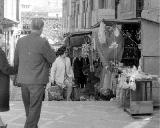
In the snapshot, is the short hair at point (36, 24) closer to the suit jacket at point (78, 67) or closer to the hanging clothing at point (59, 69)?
the hanging clothing at point (59, 69)

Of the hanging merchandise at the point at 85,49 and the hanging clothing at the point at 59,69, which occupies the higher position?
the hanging merchandise at the point at 85,49

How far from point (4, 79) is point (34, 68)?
0.82 metres

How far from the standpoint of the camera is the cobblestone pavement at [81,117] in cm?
767

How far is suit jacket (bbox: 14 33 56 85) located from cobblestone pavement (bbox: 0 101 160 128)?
1934 mm

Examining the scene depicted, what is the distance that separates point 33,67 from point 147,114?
401 cm

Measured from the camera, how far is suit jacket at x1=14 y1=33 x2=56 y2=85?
18.9 feet

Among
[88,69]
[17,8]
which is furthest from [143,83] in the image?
[17,8]

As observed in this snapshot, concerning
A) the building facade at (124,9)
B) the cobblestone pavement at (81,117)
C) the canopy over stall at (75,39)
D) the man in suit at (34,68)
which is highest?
the building facade at (124,9)

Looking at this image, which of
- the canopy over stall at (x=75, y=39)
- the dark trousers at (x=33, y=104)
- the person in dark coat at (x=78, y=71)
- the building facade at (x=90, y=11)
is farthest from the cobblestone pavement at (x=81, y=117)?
the building facade at (x=90, y=11)

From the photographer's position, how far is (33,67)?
227 inches

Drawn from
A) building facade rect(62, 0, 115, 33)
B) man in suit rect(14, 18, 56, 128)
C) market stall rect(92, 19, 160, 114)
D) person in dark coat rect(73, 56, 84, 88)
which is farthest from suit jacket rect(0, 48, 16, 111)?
building facade rect(62, 0, 115, 33)

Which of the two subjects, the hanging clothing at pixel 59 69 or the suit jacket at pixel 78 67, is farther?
the suit jacket at pixel 78 67

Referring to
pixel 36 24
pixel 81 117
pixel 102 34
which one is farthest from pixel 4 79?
pixel 102 34

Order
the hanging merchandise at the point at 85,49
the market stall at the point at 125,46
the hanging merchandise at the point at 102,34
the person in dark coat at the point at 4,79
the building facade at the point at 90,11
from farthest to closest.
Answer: the building facade at the point at 90,11, the hanging merchandise at the point at 85,49, the hanging merchandise at the point at 102,34, the market stall at the point at 125,46, the person in dark coat at the point at 4,79
